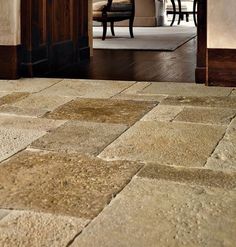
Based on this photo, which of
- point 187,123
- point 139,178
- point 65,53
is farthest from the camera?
point 65,53

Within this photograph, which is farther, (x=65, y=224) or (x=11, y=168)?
(x=11, y=168)

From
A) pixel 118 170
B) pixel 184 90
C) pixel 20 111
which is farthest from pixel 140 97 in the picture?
pixel 118 170

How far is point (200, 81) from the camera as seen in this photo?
134 inches

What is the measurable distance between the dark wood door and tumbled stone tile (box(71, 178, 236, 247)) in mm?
2308

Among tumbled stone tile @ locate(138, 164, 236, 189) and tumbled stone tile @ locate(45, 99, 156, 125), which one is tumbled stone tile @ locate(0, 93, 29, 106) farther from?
tumbled stone tile @ locate(138, 164, 236, 189)

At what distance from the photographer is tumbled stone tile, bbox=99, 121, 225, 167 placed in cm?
180

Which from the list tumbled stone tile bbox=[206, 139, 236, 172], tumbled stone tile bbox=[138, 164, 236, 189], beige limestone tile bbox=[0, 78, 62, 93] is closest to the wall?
beige limestone tile bbox=[0, 78, 62, 93]

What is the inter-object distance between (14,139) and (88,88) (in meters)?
1.22

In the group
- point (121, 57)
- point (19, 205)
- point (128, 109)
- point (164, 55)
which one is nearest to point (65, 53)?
point (121, 57)

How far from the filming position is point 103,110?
2.58m

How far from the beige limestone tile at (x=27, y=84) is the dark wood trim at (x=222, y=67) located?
39.2 inches

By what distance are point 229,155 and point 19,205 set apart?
0.80 meters

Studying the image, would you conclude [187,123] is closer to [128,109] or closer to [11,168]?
[128,109]

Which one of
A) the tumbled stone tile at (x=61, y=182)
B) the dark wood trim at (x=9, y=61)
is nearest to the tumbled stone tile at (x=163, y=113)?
the tumbled stone tile at (x=61, y=182)
